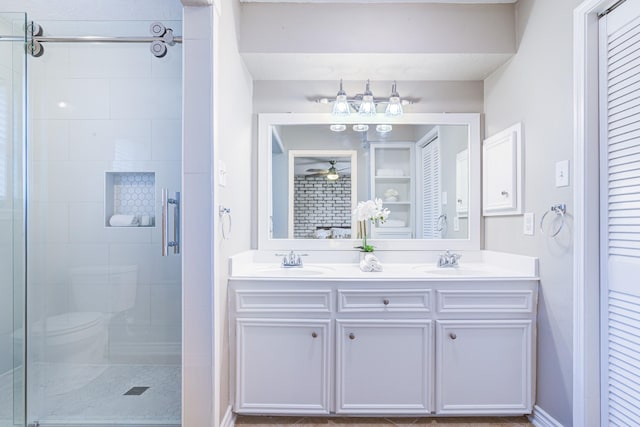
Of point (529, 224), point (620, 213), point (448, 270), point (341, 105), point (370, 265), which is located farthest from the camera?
point (341, 105)

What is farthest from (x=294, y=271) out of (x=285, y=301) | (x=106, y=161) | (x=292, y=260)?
(x=106, y=161)

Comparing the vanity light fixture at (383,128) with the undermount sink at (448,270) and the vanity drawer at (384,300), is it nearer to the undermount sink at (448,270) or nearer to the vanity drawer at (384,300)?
the undermount sink at (448,270)

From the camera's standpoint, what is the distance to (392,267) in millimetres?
2162

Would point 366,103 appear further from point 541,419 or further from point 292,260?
point 541,419

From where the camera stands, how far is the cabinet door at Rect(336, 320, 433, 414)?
1737 mm

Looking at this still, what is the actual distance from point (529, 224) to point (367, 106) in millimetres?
1228

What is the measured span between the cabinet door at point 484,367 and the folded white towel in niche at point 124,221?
196 centimetres

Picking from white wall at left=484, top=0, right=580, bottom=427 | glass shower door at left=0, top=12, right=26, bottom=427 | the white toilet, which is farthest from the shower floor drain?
white wall at left=484, top=0, right=580, bottom=427

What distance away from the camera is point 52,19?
6.43ft

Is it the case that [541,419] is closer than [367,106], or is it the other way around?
[541,419]

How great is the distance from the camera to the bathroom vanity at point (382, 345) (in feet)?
5.70

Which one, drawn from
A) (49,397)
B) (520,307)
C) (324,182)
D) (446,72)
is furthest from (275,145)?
(49,397)

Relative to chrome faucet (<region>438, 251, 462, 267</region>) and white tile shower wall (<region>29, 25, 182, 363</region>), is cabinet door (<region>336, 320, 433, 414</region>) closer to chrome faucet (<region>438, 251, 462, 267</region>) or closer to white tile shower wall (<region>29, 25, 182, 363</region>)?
chrome faucet (<region>438, 251, 462, 267</region>)

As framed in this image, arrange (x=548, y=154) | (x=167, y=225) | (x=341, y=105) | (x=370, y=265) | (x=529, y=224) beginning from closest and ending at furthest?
(x=167, y=225), (x=548, y=154), (x=529, y=224), (x=370, y=265), (x=341, y=105)
